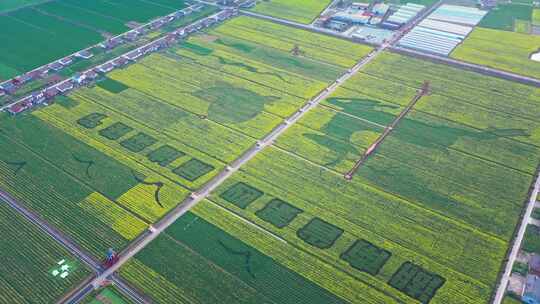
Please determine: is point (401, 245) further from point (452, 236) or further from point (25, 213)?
point (25, 213)

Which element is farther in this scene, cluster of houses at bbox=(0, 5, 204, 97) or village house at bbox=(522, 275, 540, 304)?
cluster of houses at bbox=(0, 5, 204, 97)

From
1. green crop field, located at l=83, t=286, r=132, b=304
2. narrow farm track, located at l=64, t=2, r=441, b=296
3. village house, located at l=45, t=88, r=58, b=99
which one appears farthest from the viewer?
village house, located at l=45, t=88, r=58, b=99

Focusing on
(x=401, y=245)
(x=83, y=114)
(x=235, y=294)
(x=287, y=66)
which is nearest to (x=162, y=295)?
(x=235, y=294)

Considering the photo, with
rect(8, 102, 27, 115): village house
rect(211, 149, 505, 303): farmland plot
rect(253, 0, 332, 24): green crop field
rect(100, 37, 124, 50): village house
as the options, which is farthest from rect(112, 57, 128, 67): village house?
rect(211, 149, 505, 303): farmland plot

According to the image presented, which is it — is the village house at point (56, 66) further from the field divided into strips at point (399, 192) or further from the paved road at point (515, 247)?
the paved road at point (515, 247)

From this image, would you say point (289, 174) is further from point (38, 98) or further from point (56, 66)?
point (56, 66)

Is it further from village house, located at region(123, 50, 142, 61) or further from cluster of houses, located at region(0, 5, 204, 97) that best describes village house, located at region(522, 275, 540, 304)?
village house, located at region(123, 50, 142, 61)
